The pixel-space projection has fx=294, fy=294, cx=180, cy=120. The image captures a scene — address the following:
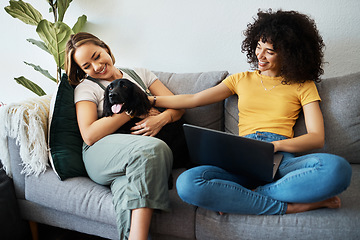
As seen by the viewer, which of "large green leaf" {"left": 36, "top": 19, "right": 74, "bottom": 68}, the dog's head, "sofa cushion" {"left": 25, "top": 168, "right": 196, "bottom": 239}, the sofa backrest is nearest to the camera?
"sofa cushion" {"left": 25, "top": 168, "right": 196, "bottom": 239}

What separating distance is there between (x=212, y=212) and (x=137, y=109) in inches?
23.5

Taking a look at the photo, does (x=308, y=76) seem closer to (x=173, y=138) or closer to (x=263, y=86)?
(x=263, y=86)

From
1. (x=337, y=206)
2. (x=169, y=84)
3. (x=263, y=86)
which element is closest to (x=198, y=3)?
(x=169, y=84)

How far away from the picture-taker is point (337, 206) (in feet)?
3.64

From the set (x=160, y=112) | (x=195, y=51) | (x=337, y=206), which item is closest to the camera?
(x=337, y=206)

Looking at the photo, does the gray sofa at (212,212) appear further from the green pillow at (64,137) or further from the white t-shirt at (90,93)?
the white t-shirt at (90,93)

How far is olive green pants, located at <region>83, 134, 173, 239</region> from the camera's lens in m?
A: 1.16

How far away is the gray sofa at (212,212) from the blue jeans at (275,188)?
5 centimetres

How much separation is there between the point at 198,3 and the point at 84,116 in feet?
3.60

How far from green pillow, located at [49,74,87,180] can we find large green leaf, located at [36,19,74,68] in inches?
26.1

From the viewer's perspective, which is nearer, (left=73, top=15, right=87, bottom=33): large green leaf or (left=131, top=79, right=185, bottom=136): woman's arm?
(left=131, top=79, right=185, bottom=136): woman's arm

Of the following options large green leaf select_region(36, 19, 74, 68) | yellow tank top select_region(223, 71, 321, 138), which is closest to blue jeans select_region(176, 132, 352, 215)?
yellow tank top select_region(223, 71, 321, 138)

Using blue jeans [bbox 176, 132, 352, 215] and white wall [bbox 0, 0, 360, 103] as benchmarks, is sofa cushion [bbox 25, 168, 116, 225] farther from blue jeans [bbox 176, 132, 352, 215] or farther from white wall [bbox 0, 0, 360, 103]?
Result: white wall [bbox 0, 0, 360, 103]

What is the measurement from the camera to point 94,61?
1.52 meters
